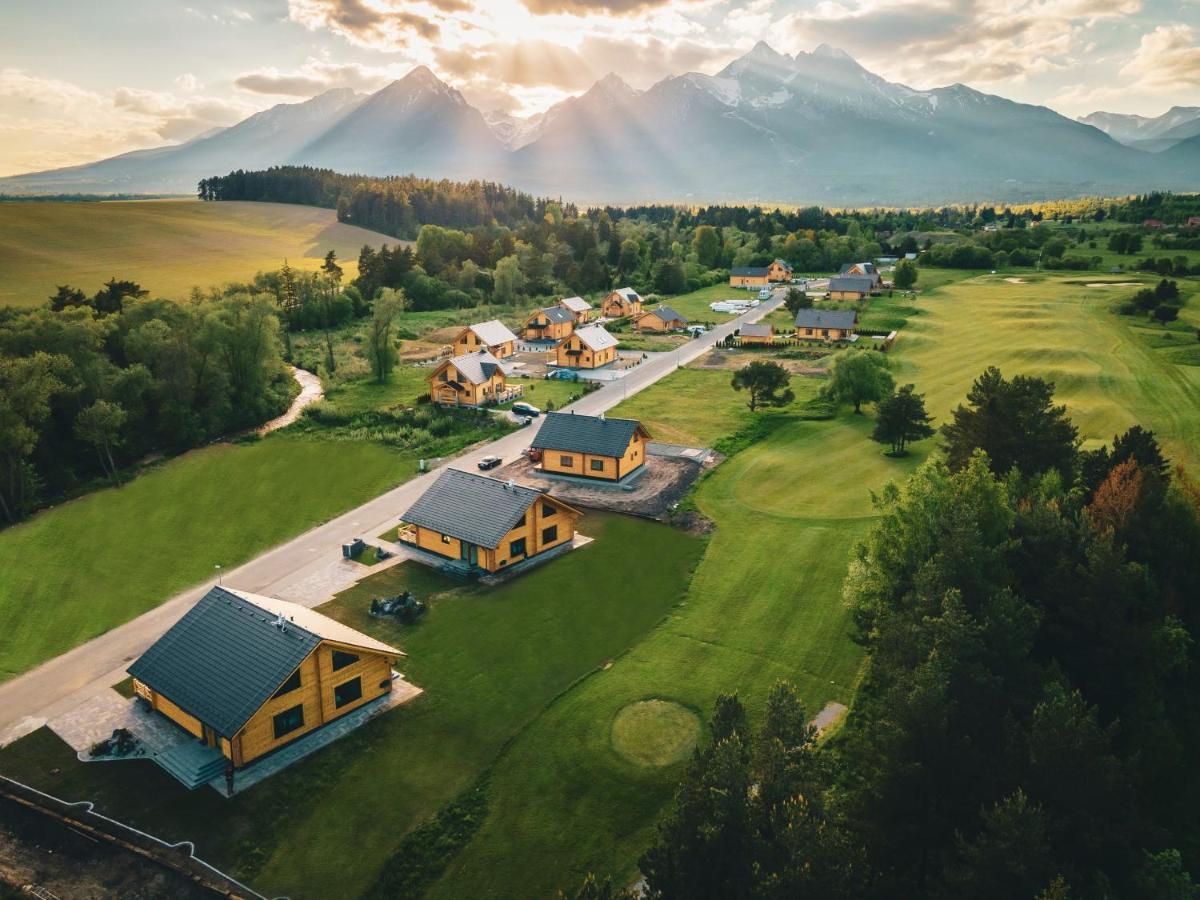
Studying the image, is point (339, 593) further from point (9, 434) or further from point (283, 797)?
point (9, 434)

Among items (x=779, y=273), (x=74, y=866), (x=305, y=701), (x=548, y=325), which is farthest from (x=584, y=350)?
(x=779, y=273)

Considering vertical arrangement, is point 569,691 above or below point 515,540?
below

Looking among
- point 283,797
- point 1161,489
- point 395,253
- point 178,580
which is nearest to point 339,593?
point 178,580

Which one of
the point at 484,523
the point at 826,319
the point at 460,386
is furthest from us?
the point at 826,319

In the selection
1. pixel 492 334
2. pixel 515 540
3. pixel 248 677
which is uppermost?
pixel 492 334

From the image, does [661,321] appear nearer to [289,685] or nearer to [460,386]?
[460,386]

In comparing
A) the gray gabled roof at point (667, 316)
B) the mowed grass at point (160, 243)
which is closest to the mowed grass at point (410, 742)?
the gray gabled roof at point (667, 316)
